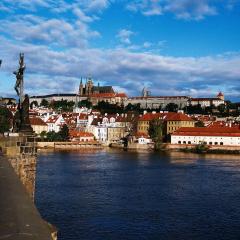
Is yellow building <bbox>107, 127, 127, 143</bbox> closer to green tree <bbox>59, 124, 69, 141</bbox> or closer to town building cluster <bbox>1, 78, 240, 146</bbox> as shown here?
town building cluster <bbox>1, 78, 240, 146</bbox>

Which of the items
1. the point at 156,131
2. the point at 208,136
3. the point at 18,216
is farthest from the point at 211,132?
the point at 18,216

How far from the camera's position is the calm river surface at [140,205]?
44.9ft

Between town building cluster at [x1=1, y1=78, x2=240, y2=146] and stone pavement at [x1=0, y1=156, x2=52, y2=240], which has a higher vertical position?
town building cluster at [x1=1, y1=78, x2=240, y2=146]

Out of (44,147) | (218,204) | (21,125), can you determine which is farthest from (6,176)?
(44,147)

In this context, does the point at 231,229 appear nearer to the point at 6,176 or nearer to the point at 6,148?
the point at 6,148

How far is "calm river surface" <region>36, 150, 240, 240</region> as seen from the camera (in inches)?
538

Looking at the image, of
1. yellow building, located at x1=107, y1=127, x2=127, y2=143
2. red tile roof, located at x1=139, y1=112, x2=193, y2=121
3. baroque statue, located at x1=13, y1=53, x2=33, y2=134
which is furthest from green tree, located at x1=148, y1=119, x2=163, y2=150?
baroque statue, located at x1=13, y1=53, x2=33, y2=134

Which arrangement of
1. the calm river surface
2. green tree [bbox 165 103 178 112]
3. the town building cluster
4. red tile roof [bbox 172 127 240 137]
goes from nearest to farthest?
the calm river surface
red tile roof [bbox 172 127 240 137]
the town building cluster
green tree [bbox 165 103 178 112]

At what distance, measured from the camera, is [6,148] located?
7.35m

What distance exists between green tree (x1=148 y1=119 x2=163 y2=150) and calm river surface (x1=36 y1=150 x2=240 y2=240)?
34292mm

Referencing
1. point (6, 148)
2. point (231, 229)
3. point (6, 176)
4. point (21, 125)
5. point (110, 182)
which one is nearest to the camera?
point (6, 176)

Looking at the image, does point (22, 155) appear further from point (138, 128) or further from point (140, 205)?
point (138, 128)

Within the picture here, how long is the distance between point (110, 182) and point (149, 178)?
10.6 feet

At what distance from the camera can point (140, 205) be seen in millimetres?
18109
